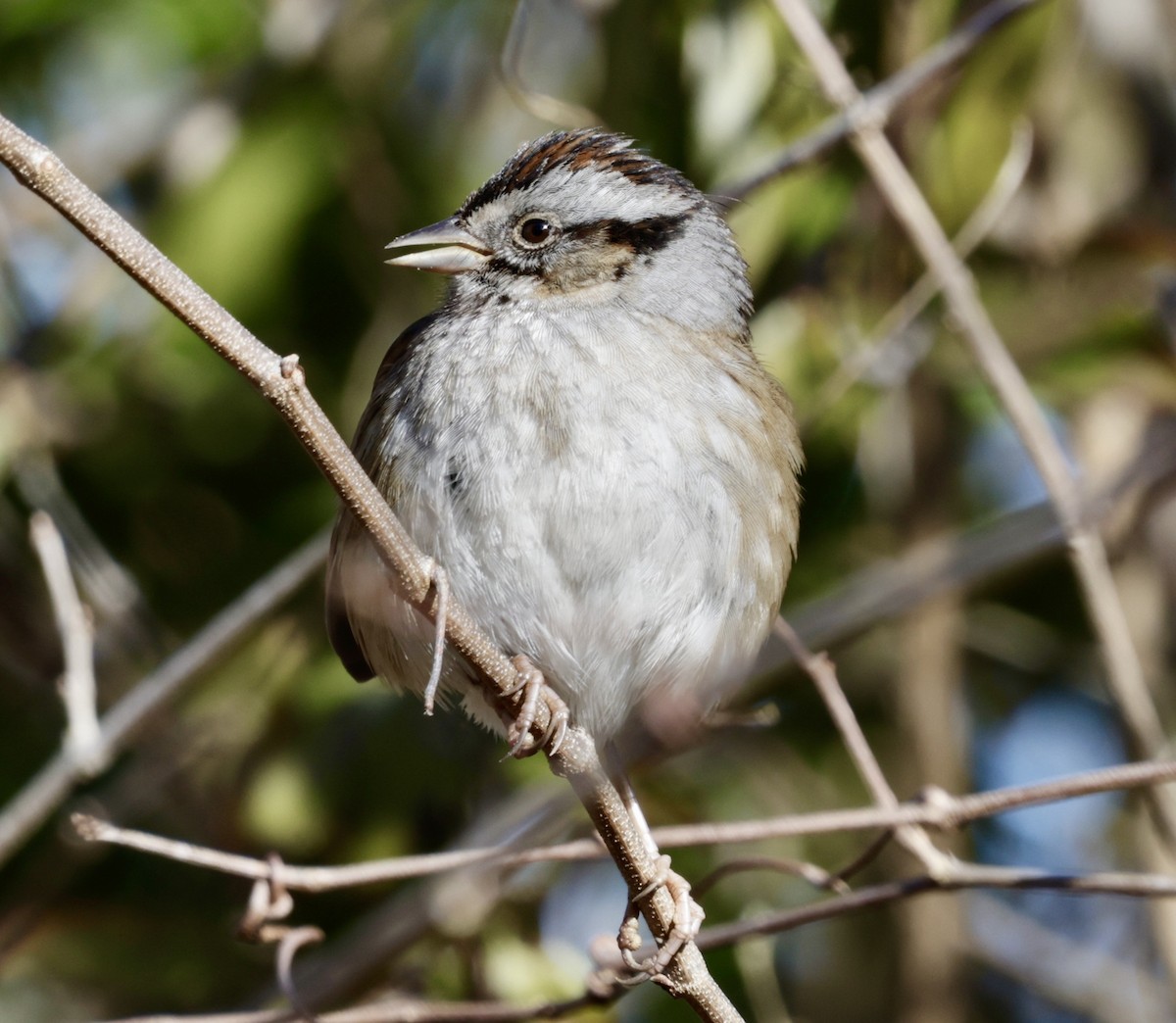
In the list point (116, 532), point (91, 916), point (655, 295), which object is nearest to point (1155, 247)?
point (655, 295)

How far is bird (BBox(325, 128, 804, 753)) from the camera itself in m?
2.36

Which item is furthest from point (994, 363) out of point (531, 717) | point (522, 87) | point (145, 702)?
point (145, 702)

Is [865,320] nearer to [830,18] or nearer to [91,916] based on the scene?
[830,18]

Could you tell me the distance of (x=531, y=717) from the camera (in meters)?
1.96

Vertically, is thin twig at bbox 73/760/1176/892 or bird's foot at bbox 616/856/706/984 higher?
thin twig at bbox 73/760/1176/892

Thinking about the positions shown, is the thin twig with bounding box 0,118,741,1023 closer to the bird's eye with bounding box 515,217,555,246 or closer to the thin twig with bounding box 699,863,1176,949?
the thin twig with bounding box 699,863,1176,949

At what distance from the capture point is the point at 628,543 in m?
2.38

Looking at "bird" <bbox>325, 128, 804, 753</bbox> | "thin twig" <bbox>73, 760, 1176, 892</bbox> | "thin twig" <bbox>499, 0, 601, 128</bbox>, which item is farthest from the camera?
"thin twig" <bbox>499, 0, 601, 128</bbox>

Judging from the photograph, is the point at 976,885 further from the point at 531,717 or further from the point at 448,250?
the point at 448,250

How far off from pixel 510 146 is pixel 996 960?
212 cm

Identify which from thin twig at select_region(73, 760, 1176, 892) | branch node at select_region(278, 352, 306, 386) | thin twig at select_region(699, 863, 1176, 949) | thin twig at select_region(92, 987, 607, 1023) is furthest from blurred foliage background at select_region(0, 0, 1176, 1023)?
branch node at select_region(278, 352, 306, 386)

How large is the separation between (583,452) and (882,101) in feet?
3.05

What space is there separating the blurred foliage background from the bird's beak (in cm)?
Answer: 49

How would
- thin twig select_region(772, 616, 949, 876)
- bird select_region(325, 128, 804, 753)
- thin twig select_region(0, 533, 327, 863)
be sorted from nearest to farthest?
thin twig select_region(772, 616, 949, 876) → bird select_region(325, 128, 804, 753) → thin twig select_region(0, 533, 327, 863)
